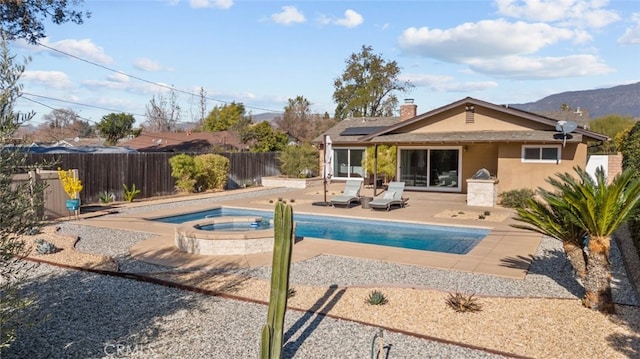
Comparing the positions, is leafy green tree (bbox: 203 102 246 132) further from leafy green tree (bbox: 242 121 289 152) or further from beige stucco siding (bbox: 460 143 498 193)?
beige stucco siding (bbox: 460 143 498 193)

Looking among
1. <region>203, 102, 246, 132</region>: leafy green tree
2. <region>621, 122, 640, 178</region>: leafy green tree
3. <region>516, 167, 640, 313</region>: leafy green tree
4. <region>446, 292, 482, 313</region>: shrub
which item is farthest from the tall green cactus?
<region>203, 102, 246, 132</region>: leafy green tree

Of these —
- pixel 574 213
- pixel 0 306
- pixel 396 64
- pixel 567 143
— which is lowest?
pixel 0 306

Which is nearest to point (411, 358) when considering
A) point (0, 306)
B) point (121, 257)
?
point (0, 306)

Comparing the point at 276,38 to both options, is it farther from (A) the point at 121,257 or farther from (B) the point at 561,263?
(B) the point at 561,263

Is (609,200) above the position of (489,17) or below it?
below

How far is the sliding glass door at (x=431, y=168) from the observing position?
22.8m

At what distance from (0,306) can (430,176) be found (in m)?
21.5

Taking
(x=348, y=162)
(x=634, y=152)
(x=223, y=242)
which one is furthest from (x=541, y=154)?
(x=223, y=242)

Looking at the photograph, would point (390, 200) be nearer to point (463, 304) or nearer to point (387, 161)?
point (387, 161)

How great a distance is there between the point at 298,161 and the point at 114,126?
3325 cm

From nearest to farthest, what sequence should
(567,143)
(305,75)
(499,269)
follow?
(499,269)
(567,143)
(305,75)

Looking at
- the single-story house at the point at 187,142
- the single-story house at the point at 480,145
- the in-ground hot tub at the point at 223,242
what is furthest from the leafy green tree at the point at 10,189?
the single-story house at the point at 187,142

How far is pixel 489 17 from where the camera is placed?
19.4 m

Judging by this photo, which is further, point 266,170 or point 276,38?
point 266,170
